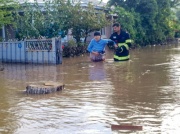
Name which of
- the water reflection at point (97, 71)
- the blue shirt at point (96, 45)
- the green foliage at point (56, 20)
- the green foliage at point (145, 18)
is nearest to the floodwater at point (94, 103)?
the water reflection at point (97, 71)

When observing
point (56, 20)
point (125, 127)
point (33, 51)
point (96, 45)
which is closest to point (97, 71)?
point (96, 45)

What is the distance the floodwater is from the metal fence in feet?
11.8

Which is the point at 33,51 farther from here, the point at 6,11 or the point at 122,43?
the point at 122,43

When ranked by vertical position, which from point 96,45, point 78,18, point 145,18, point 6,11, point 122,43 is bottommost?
point 96,45

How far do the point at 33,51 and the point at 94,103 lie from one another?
10.1 m

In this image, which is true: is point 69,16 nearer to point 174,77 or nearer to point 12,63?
point 12,63

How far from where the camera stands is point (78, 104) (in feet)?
28.0

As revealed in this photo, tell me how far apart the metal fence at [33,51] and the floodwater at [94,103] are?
3583 mm

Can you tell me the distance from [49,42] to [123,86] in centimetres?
761

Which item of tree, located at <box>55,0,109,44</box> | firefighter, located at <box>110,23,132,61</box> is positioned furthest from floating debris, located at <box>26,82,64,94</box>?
tree, located at <box>55,0,109,44</box>

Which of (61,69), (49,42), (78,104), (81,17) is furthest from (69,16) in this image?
(78,104)

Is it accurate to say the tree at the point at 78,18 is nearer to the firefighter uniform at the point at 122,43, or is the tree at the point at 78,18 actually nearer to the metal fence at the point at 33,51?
the metal fence at the point at 33,51

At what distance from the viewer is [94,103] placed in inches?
339

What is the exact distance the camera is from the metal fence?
57.6ft
